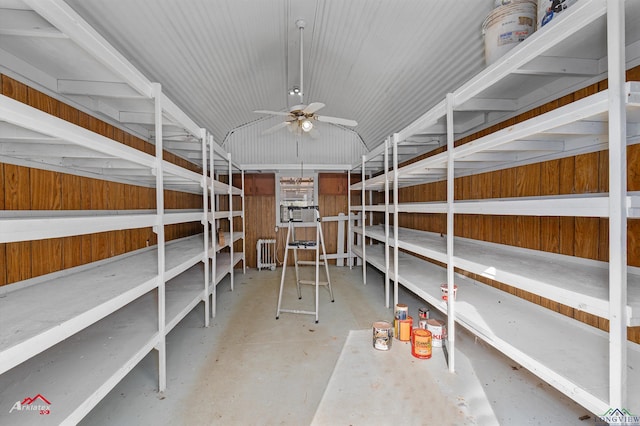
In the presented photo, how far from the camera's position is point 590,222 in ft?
6.21

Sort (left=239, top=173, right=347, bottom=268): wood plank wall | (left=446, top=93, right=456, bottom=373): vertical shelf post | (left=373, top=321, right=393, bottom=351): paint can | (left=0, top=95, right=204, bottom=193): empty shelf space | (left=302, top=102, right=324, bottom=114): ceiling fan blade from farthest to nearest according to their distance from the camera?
(left=239, top=173, right=347, bottom=268): wood plank wall < (left=302, top=102, right=324, bottom=114): ceiling fan blade < (left=373, top=321, right=393, bottom=351): paint can < (left=446, top=93, right=456, bottom=373): vertical shelf post < (left=0, top=95, right=204, bottom=193): empty shelf space

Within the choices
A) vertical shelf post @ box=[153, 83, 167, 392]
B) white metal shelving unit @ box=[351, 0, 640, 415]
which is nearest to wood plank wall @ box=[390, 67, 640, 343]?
white metal shelving unit @ box=[351, 0, 640, 415]

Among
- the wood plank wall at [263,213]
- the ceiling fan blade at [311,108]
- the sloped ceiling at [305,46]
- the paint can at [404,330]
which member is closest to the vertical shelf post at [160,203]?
the sloped ceiling at [305,46]

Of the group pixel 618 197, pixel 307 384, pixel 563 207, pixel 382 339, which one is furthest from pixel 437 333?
pixel 618 197

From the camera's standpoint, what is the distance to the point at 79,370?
4.99 ft

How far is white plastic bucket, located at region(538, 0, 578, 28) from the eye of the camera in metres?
1.36

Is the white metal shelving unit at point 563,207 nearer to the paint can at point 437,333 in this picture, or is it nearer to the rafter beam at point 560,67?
the rafter beam at point 560,67

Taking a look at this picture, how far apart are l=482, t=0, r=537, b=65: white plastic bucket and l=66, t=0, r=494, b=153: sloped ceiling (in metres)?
0.47

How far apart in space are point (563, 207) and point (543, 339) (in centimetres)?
93

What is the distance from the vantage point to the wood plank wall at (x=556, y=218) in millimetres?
1682

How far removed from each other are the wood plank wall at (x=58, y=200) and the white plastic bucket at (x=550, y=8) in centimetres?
292

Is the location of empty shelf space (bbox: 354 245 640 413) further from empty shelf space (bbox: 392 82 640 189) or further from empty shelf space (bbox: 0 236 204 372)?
empty shelf space (bbox: 0 236 204 372)

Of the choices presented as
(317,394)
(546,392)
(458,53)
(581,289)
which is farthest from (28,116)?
(546,392)

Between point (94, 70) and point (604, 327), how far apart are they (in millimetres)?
3401
